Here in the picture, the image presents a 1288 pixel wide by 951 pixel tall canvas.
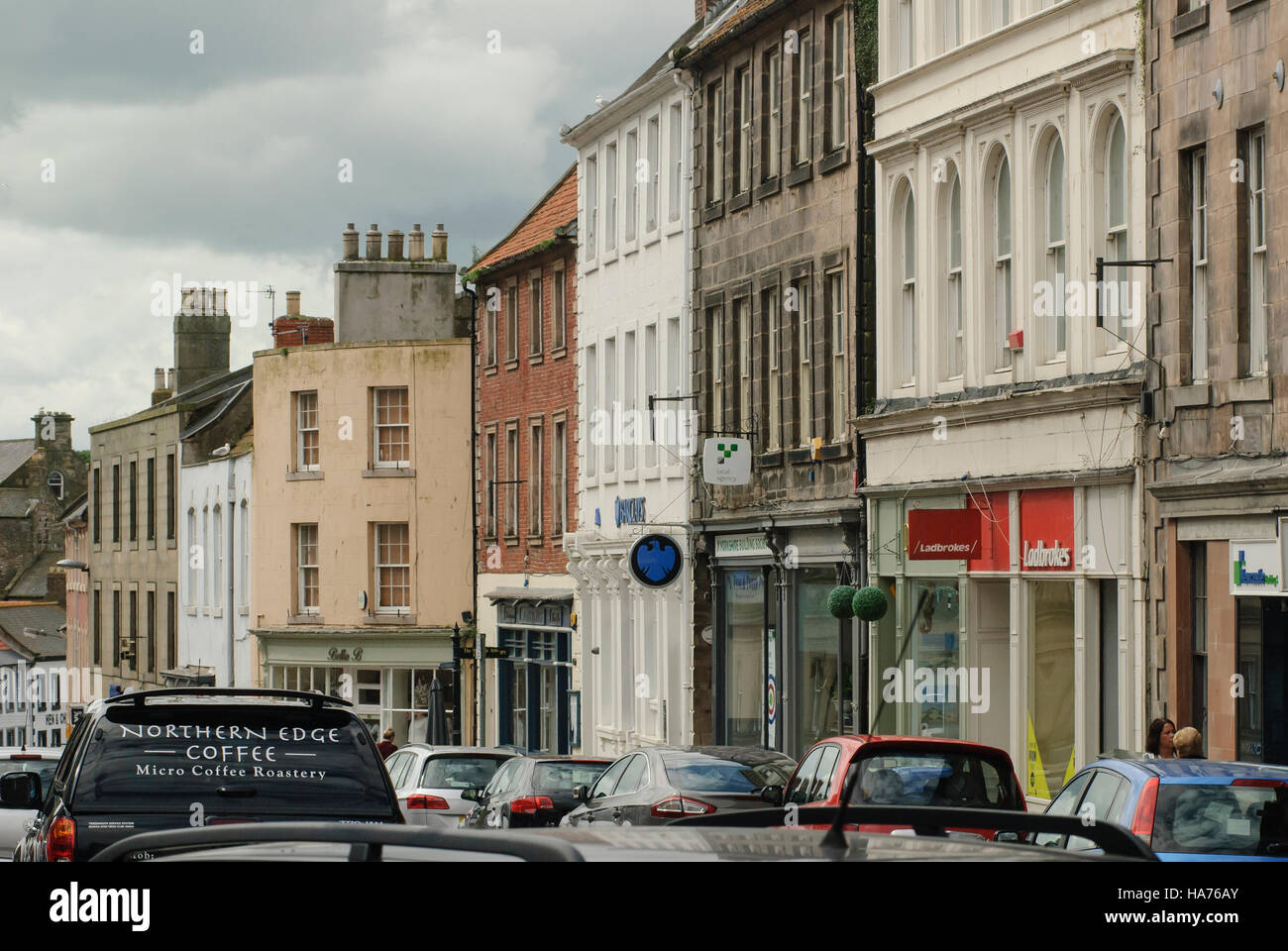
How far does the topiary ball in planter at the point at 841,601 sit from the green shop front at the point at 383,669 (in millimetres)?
23672

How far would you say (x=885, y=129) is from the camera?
28875mm

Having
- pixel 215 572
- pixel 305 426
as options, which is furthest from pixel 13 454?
pixel 305 426

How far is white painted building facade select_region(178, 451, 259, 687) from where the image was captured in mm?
57031

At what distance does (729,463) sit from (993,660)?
308 inches

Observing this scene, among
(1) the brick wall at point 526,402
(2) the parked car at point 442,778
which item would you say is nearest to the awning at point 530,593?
(1) the brick wall at point 526,402

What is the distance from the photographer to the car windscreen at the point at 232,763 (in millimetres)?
10891

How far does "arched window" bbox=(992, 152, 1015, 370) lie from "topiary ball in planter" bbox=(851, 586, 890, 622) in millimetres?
3284

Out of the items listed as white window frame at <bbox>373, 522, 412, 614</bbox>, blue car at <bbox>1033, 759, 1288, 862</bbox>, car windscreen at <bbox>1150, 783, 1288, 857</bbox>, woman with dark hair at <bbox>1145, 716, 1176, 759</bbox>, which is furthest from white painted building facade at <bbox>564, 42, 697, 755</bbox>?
car windscreen at <bbox>1150, 783, 1288, 857</bbox>

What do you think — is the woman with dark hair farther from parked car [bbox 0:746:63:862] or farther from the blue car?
parked car [bbox 0:746:63:862]

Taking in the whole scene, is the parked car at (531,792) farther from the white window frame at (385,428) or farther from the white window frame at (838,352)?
the white window frame at (385,428)
